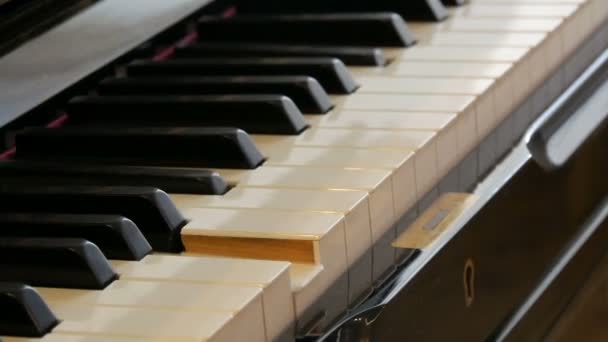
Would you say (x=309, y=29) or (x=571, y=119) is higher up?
(x=309, y=29)

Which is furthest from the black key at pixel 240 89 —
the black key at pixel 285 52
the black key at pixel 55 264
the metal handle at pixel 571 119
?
the black key at pixel 55 264

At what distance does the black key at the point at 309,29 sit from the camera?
168 centimetres

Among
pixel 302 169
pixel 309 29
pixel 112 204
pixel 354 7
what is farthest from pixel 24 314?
pixel 354 7

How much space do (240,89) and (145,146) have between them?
0.19 meters

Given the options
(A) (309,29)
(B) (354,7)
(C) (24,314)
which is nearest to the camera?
(C) (24,314)

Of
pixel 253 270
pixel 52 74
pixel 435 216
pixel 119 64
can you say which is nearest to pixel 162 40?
pixel 119 64

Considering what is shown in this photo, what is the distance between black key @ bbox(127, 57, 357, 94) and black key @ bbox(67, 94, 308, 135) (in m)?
0.12

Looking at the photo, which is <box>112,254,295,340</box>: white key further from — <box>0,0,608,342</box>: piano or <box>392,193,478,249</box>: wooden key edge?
<box>392,193,478,249</box>: wooden key edge

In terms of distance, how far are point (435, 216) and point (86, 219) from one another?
365mm

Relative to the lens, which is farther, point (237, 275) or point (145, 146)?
point (145, 146)

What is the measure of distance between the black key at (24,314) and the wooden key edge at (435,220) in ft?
1.26

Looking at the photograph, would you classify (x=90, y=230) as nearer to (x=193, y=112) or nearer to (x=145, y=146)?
(x=145, y=146)

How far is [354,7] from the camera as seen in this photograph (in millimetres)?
1810

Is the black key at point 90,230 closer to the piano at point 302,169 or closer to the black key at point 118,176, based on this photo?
the piano at point 302,169
